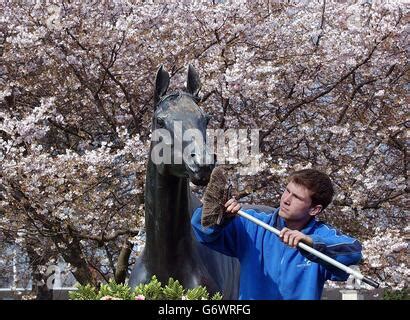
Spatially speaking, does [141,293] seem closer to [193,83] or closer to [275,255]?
[275,255]

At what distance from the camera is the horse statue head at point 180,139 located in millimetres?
3910

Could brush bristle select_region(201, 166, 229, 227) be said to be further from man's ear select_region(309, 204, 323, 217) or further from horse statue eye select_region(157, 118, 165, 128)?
horse statue eye select_region(157, 118, 165, 128)

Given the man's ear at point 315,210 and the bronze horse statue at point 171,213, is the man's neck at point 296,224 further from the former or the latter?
the bronze horse statue at point 171,213

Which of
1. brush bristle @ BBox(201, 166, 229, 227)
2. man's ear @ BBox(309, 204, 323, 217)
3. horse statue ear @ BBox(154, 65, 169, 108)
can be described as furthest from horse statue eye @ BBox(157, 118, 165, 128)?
man's ear @ BBox(309, 204, 323, 217)

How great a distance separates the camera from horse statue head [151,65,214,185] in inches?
154

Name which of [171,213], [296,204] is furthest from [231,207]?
[171,213]

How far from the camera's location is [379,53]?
889 centimetres

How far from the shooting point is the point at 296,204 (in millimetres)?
3309

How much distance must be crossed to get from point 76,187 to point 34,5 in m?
2.26

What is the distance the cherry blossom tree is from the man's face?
4.56 meters

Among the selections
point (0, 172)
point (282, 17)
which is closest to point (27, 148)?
point (0, 172)

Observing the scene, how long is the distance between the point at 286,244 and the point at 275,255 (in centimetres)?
22
